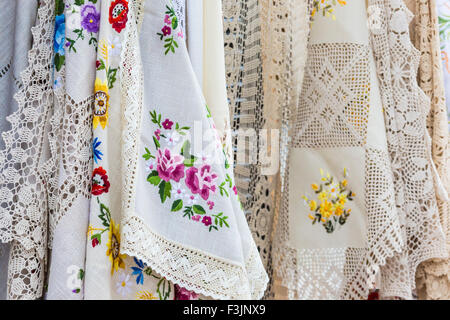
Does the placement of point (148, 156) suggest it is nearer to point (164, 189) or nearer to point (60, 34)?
point (164, 189)

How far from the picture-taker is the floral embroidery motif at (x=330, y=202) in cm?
65

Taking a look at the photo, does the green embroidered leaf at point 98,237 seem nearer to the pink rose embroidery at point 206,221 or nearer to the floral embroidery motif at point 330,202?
the pink rose embroidery at point 206,221

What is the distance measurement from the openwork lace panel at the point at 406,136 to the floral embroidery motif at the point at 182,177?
300 millimetres

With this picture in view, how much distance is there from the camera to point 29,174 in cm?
51

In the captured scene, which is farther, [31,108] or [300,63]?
[300,63]

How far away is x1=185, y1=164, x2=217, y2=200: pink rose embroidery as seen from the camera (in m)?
0.52

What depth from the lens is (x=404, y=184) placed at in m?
0.68

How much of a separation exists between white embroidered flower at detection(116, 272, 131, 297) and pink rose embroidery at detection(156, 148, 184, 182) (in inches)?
5.0

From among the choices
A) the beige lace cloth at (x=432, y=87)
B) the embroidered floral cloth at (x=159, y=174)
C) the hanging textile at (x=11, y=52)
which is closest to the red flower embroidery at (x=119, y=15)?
the embroidered floral cloth at (x=159, y=174)

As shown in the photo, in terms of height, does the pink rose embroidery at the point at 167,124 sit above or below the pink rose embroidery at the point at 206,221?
above

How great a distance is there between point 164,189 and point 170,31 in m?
0.19

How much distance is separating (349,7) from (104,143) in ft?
1.40
